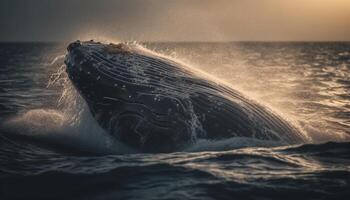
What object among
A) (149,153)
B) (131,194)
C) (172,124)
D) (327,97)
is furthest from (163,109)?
(327,97)

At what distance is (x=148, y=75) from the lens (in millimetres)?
6969

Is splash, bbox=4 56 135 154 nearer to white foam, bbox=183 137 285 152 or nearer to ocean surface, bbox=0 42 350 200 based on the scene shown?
ocean surface, bbox=0 42 350 200

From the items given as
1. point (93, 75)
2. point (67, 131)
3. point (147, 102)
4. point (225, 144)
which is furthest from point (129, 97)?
point (67, 131)

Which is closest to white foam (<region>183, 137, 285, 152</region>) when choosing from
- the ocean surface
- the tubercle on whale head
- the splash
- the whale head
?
the ocean surface

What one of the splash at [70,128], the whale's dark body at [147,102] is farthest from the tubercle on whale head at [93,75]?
the splash at [70,128]

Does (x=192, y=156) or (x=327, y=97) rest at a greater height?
(x=327, y=97)

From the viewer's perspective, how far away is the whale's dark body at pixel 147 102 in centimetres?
674

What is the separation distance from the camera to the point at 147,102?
6.75 meters

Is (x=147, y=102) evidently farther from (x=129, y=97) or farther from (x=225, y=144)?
(x=225, y=144)

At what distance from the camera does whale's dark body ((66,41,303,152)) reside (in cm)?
674

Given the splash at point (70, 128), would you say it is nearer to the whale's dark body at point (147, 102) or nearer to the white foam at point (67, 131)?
the white foam at point (67, 131)

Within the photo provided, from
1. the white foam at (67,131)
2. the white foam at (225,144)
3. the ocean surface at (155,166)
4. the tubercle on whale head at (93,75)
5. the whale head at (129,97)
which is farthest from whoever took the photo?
the white foam at (67,131)

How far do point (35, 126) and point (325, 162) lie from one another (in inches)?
203

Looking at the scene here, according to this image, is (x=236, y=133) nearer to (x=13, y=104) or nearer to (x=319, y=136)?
(x=319, y=136)
